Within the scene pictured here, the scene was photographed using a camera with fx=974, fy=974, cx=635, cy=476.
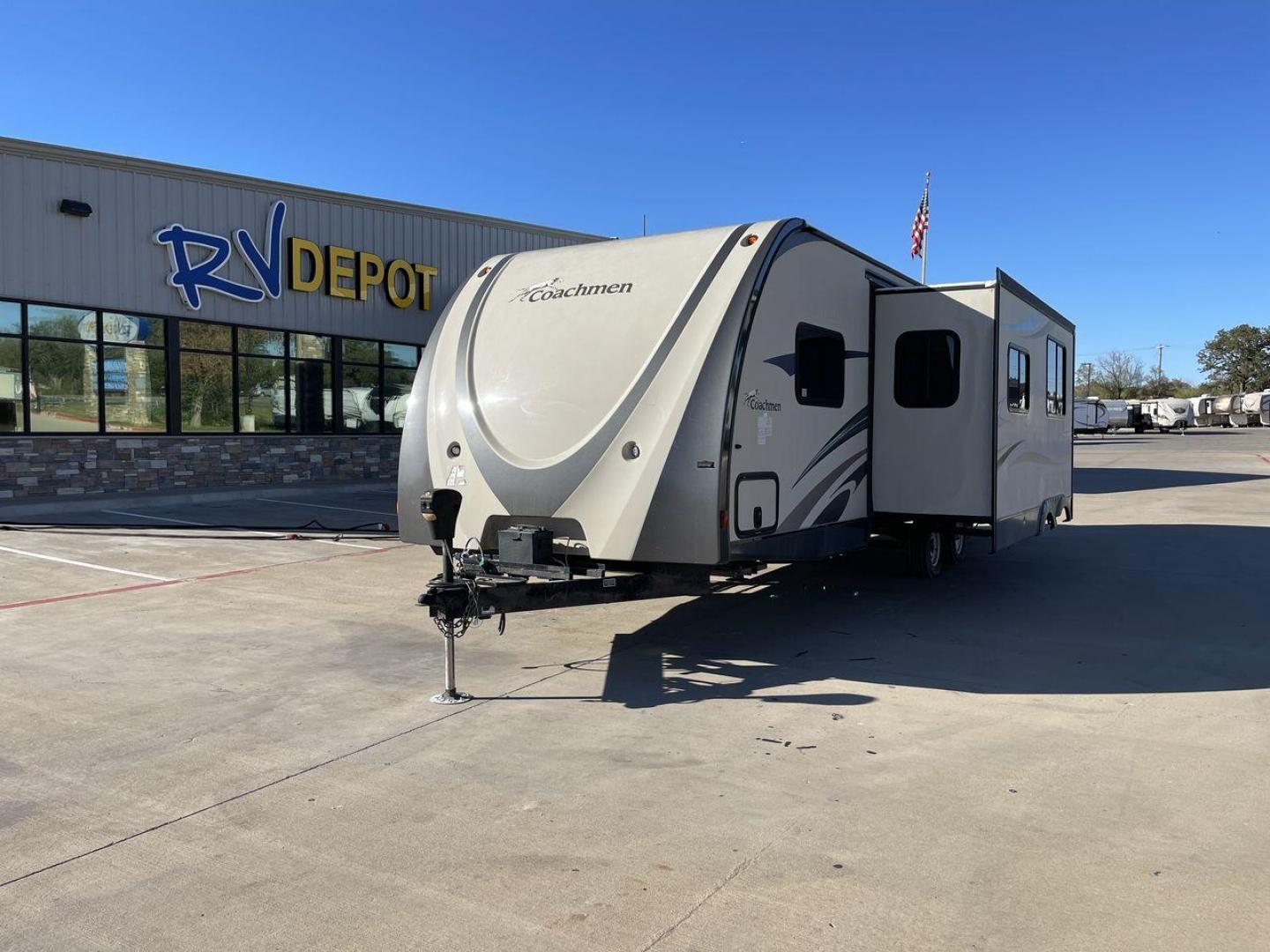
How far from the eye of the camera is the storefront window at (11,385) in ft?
52.9

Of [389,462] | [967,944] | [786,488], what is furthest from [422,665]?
[389,462]

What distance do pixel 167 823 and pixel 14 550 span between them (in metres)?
9.18

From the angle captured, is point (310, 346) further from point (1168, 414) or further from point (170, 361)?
point (1168, 414)

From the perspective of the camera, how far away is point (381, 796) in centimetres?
443

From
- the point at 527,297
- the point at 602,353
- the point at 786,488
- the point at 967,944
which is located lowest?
the point at 967,944

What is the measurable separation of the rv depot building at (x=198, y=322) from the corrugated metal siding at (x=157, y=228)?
3 cm

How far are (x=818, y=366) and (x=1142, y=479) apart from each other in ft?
72.1

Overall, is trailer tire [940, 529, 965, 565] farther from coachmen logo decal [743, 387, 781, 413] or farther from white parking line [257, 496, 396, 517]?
white parking line [257, 496, 396, 517]

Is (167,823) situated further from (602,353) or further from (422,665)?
(602,353)

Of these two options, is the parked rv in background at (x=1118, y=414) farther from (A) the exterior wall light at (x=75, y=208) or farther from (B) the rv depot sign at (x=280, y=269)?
(A) the exterior wall light at (x=75, y=208)

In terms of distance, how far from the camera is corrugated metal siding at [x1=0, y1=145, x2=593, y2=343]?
52.9ft

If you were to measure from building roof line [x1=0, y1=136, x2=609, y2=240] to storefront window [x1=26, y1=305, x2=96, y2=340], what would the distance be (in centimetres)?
251

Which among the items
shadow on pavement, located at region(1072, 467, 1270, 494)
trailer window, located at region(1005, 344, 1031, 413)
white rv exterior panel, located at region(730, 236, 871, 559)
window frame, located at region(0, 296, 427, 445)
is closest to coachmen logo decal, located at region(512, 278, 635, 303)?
white rv exterior panel, located at region(730, 236, 871, 559)

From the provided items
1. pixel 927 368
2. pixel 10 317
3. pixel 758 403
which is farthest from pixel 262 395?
pixel 758 403
